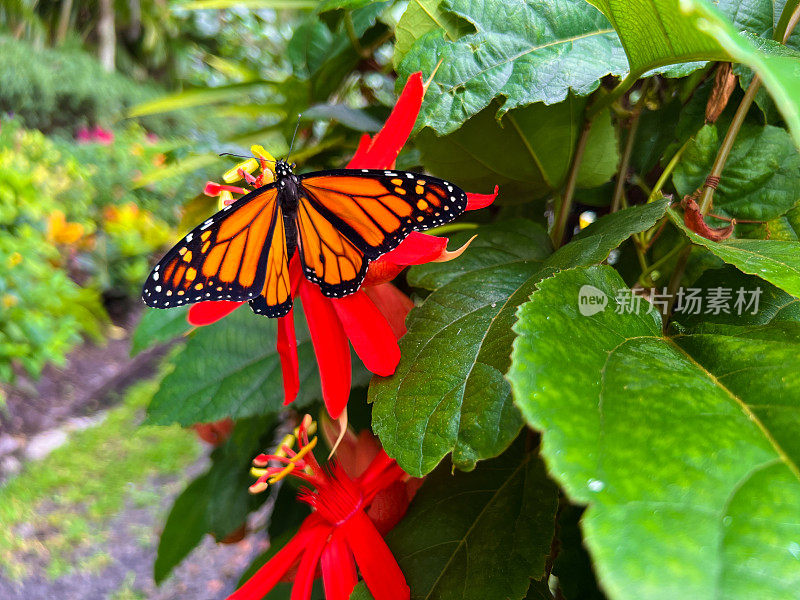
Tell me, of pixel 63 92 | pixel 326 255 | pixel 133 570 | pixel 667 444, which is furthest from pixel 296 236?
pixel 63 92

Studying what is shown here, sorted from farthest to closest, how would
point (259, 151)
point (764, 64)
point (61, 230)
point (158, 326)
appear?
point (61, 230) < point (158, 326) < point (259, 151) < point (764, 64)

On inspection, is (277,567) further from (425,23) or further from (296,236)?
(425,23)

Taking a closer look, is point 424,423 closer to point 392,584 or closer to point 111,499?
point 392,584

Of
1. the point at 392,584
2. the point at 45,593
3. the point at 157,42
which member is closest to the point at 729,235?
the point at 392,584

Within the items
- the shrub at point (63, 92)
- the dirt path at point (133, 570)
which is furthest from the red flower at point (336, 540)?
the shrub at point (63, 92)

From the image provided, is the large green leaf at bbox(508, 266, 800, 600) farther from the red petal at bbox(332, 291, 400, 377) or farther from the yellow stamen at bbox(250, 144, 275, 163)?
the yellow stamen at bbox(250, 144, 275, 163)

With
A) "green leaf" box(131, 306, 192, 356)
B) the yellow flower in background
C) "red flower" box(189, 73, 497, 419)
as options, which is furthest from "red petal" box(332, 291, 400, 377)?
the yellow flower in background

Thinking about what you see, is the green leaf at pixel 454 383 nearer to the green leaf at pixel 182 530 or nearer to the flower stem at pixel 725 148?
the flower stem at pixel 725 148
